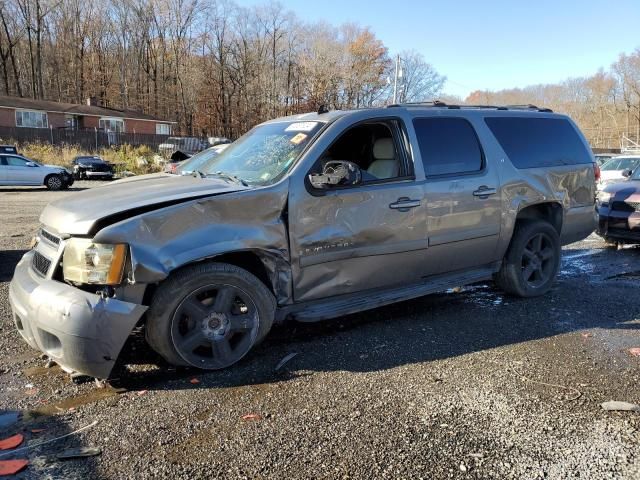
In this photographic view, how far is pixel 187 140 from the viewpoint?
45.9 metres

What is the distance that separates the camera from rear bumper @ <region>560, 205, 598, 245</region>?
588cm

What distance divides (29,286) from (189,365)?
1203 millimetres

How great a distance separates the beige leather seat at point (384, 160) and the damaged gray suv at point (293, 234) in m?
0.01

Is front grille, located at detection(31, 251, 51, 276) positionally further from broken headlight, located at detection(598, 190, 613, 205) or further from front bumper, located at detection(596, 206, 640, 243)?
broken headlight, located at detection(598, 190, 613, 205)

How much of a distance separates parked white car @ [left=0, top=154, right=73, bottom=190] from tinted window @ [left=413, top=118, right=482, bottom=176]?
2202 centimetres

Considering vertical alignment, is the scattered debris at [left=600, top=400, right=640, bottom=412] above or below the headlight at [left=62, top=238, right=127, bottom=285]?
below

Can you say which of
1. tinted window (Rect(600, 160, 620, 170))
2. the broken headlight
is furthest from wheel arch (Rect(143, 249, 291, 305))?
tinted window (Rect(600, 160, 620, 170))

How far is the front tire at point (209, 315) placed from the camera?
345 cm

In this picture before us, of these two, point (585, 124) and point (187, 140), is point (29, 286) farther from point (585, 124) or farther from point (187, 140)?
point (585, 124)

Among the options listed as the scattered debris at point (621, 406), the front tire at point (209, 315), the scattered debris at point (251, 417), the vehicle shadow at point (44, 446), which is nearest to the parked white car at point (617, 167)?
the scattered debris at point (621, 406)

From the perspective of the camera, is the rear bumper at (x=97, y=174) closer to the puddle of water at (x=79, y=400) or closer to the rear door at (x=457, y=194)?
the rear door at (x=457, y=194)

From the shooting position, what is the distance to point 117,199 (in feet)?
11.9

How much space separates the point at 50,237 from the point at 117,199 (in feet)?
1.84

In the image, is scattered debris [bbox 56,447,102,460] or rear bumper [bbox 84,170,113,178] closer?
scattered debris [bbox 56,447,102,460]
